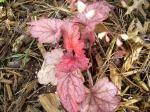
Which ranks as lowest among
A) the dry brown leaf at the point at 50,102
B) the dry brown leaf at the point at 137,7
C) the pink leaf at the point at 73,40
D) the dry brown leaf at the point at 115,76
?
the dry brown leaf at the point at 50,102

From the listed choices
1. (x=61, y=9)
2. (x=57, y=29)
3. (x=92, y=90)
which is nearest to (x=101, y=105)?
(x=92, y=90)

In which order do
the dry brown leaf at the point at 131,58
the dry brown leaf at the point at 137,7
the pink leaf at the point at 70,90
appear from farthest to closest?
the dry brown leaf at the point at 137,7
the dry brown leaf at the point at 131,58
the pink leaf at the point at 70,90

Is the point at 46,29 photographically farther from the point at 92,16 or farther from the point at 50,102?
the point at 50,102

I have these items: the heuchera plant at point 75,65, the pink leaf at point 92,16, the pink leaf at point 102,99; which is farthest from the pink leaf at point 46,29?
the pink leaf at point 102,99

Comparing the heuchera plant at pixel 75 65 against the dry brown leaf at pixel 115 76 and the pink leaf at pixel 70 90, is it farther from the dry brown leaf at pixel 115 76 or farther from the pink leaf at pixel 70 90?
the dry brown leaf at pixel 115 76

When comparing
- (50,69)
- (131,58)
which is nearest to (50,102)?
(50,69)

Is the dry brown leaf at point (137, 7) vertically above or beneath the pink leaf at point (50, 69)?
above
